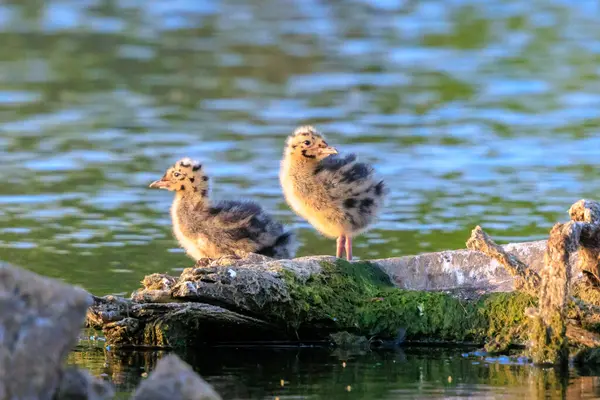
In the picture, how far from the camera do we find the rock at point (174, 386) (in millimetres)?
7016

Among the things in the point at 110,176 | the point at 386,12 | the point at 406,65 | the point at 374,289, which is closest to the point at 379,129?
the point at 110,176

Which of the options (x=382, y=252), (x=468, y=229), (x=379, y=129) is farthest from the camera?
(x=379, y=129)

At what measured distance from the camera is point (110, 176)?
1864 cm

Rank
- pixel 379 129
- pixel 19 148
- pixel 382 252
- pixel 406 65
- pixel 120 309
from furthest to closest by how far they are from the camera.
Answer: pixel 406 65 < pixel 379 129 < pixel 19 148 < pixel 382 252 < pixel 120 309

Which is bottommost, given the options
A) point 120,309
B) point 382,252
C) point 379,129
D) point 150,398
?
point 150,398

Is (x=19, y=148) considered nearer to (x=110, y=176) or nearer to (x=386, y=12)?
(x=110, y=176)

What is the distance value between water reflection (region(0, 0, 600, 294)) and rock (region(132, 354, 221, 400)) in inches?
200

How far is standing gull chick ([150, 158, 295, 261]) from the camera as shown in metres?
11.6

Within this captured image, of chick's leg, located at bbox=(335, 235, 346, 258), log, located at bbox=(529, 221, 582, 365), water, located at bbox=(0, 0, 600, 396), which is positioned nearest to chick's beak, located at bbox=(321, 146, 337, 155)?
chick's leg, located at bbox=(335, 235, 346, 258)

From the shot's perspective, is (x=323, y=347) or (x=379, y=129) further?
(x=379, y=129)

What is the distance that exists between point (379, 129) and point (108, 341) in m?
12.5

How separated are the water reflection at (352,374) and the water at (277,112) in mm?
396

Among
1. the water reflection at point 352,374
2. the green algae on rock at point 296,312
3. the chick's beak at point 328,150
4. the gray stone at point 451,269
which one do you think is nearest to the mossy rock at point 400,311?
the green algae on rock at point 296,312

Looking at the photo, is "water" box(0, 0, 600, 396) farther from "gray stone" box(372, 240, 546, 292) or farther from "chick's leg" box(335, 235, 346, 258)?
"gray stone" box(372, 240, 546, 292)
